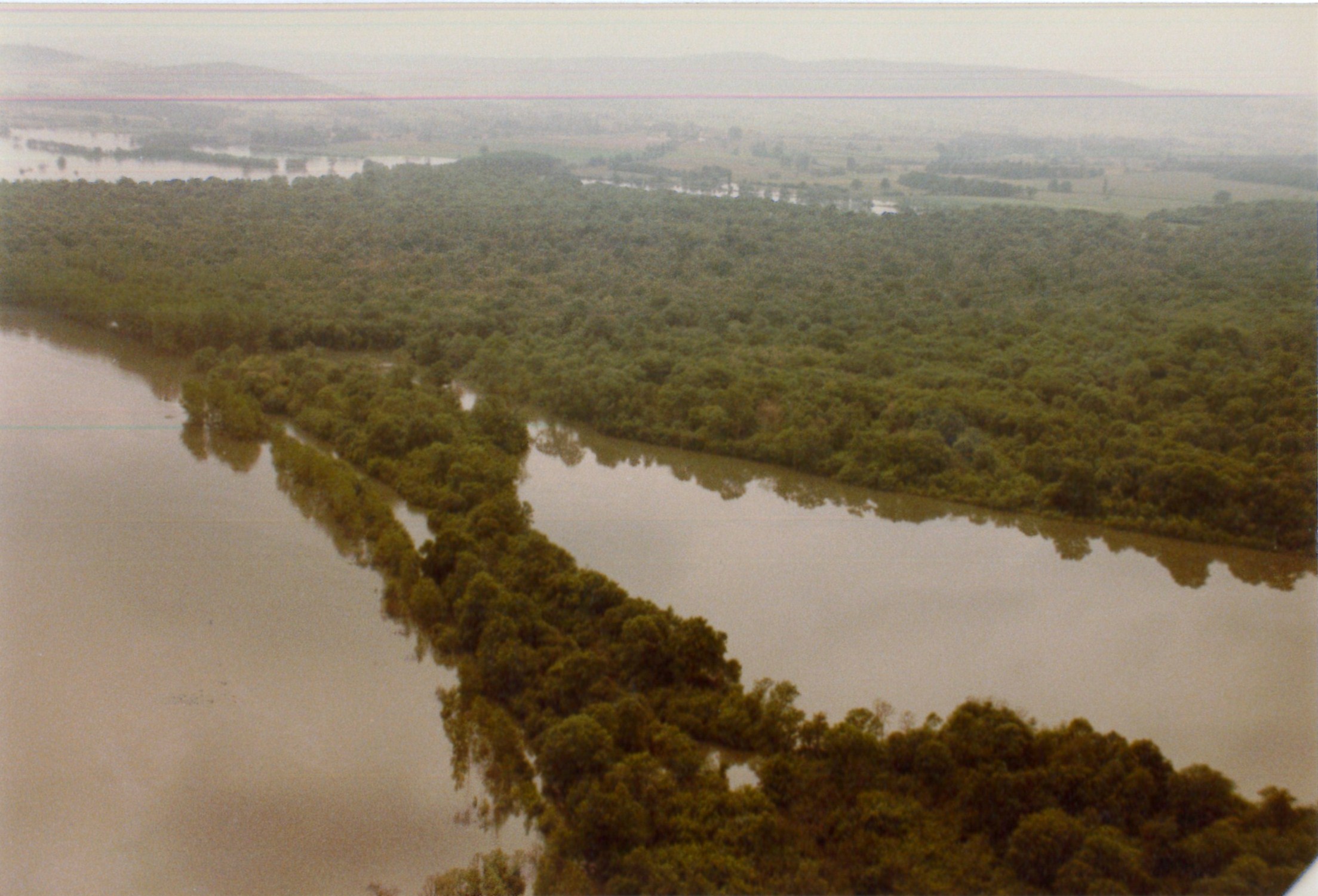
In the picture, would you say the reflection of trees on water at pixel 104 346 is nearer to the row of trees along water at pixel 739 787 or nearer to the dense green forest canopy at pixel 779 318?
the dense green forest canopy at pixel 779 318

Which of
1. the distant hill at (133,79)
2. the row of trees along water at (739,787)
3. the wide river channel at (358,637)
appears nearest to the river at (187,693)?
the wide river channel at (358,637)

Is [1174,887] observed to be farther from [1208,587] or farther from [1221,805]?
[1208,587]

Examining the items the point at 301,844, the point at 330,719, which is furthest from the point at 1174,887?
the point at 330,719

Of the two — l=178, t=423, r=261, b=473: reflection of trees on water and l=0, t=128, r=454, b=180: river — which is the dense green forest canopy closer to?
l=0, t=128, r=454, b=180: river

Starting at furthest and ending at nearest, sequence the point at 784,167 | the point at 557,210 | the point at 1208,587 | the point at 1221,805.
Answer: the point at 557,210 < the point at 784,167 < the point at 1208,587 < the point at 1221,805

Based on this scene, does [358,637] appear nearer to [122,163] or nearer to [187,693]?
[187,693]

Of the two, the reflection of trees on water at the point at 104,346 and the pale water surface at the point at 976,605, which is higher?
the reflection of trees on water at the point at 104,346
